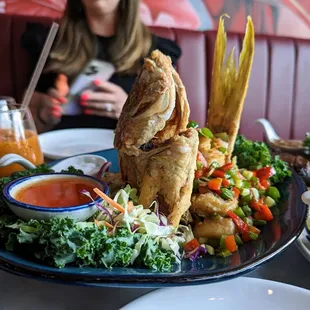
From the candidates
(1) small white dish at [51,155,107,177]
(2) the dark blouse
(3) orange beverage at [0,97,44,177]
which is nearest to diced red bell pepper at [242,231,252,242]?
(1) small white dish at [51,155,107,177]

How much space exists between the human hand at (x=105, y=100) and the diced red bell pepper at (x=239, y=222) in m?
1.81

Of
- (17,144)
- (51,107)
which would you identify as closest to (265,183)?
(17,144)

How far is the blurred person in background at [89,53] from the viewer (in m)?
3.09

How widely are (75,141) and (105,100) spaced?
0.84 m

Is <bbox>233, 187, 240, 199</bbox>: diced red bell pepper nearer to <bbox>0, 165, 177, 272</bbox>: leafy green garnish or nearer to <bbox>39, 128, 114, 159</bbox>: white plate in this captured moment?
<bbox>0, 165, 177, 272</bbox>: leafy green garnish

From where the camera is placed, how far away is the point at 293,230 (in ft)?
4.15

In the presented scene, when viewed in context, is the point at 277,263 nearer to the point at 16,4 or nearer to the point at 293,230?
the point at 293,230

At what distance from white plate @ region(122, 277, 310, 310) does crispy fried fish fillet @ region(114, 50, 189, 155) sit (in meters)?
0.42

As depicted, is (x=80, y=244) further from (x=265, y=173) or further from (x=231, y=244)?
(x=265, y=173)

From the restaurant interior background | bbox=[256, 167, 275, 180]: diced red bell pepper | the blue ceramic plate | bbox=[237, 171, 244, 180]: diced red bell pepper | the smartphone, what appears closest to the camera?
the blue ceramic plate

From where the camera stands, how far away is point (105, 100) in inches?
120

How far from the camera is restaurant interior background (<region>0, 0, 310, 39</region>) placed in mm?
3359

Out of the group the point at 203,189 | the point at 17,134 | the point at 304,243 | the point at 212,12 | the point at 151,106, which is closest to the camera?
the point at 151,106

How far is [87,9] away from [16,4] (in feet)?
1.85
